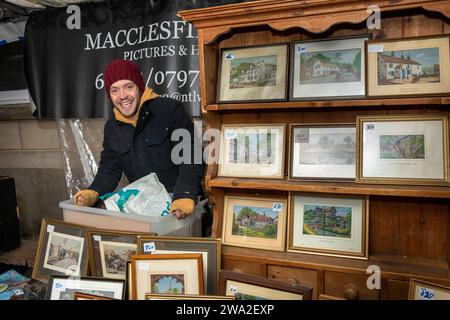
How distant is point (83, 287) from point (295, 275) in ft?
2.90

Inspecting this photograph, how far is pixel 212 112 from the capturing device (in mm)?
1619

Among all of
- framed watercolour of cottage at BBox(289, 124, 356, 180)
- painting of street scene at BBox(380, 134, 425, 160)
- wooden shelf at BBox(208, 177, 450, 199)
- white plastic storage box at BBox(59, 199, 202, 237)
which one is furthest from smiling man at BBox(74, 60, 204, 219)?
painting of street scene at BBox(380, 134, 425, 160)

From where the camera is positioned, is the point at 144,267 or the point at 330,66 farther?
the point at 330,66

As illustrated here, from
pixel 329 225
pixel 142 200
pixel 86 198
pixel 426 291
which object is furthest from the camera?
pixel 86 198

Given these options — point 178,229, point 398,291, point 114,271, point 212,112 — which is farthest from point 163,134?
point 398,291

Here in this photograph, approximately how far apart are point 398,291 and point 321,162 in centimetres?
59

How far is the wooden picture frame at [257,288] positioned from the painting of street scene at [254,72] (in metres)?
0.83

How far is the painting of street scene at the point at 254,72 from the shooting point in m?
1.58

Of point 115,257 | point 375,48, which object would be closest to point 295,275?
point 115,257

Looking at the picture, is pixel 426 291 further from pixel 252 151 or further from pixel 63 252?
pixel 63 252

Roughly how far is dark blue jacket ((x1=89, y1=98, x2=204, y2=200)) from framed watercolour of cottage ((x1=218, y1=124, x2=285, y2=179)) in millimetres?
223

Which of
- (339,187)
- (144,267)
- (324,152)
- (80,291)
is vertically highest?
(324,152)

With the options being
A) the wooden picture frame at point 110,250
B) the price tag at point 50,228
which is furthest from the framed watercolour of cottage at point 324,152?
the price tag at point 50,228

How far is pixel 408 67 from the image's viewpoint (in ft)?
4.60
